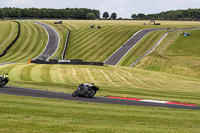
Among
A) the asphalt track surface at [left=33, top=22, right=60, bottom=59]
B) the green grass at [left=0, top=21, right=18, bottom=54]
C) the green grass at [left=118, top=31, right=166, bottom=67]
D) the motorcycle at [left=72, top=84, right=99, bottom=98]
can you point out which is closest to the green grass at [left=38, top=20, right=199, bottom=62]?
the green grass at [left=118, top=31, right=166, bottom=67]

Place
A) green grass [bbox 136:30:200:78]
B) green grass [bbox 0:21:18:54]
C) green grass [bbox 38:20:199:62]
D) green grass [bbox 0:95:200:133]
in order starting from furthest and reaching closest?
green grass [bbox 0:21:18:54] < green grass [bbox 38:20:199:62] < green grass [bbox 136:30:200:78] < green grass [bbox 0:95:200:133]

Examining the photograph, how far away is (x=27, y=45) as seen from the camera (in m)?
100

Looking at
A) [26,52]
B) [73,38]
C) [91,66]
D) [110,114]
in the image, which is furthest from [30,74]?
[73,38]

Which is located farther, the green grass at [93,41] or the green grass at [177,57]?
the green grass at [93,41]

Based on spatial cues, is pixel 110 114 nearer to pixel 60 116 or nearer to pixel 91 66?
pixel 60 116

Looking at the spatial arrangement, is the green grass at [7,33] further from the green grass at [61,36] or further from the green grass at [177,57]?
the green grass at [177,57]

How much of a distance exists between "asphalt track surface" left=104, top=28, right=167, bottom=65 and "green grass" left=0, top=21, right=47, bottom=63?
23.7 metres

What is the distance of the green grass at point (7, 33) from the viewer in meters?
98.4

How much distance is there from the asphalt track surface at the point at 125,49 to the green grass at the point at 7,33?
34.4 metres

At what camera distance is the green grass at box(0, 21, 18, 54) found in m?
98.4

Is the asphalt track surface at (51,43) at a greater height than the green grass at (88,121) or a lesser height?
lesser

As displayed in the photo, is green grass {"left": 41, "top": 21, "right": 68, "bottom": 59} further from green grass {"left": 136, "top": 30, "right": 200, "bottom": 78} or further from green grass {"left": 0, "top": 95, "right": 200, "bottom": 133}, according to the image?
green grass {"left": 0, "top": 95, "right": 200, "bottom": 133}

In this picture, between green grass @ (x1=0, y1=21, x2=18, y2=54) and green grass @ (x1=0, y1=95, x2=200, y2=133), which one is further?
green grass @ (x1=0, y1=21, x2=18, y2=54)

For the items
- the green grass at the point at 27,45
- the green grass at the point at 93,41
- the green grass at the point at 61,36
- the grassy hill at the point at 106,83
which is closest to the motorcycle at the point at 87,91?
the grassy hill at the point at 106,83
